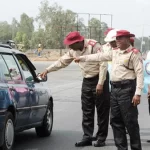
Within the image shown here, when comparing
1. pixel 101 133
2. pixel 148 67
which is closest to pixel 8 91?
pixel 101 133

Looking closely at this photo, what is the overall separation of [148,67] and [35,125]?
216 centimetres

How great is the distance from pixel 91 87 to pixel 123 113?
73.0 inches

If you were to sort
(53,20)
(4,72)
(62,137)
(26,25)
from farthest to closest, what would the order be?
(26,25) → (53,20) → (62,137) → (4,72)

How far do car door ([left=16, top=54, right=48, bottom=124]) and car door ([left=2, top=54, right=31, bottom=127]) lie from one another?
0.84 feet

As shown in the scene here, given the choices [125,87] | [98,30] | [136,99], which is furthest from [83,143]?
[98,30]

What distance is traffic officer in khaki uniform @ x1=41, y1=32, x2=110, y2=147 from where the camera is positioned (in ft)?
30.2

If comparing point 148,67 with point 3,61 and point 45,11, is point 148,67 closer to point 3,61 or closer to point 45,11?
point 3,61

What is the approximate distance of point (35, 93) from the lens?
31.0ft

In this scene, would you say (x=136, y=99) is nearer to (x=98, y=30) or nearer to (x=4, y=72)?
(x=4, y=72)

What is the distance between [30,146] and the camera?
928 cm

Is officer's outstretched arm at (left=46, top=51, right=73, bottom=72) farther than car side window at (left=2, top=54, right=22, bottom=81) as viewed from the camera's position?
Yes

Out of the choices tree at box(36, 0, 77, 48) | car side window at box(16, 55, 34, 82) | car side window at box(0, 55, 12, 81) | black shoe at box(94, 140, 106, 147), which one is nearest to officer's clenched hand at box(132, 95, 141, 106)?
car side window at box(0, 55, 12, 81)

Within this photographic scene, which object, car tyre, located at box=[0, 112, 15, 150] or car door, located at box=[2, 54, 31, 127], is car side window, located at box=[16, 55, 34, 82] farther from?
car tyre, located at box=[0, 112, 15, 150]

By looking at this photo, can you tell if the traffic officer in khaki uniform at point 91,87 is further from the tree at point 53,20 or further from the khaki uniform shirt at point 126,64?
the tree at point 53,20
